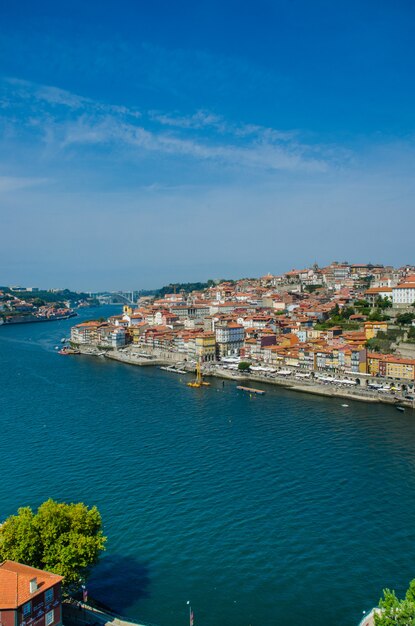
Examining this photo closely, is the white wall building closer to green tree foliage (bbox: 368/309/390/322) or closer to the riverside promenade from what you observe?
green tree foliage (bbox: 368/309/390/322)

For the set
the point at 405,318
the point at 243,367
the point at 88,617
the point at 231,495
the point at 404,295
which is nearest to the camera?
the point at 88,617

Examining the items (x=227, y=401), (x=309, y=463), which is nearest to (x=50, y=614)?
(x=309, y=463)

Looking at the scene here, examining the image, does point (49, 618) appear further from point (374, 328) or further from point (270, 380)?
point (374, 328)

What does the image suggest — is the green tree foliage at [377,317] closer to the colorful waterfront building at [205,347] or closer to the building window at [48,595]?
the colorful waterfront building at [205,347]

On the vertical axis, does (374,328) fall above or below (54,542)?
above

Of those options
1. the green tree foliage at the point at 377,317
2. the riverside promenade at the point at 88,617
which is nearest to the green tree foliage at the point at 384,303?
the green tree foliage at the point at 377,317

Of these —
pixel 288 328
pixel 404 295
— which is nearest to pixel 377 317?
pixel 404 295
